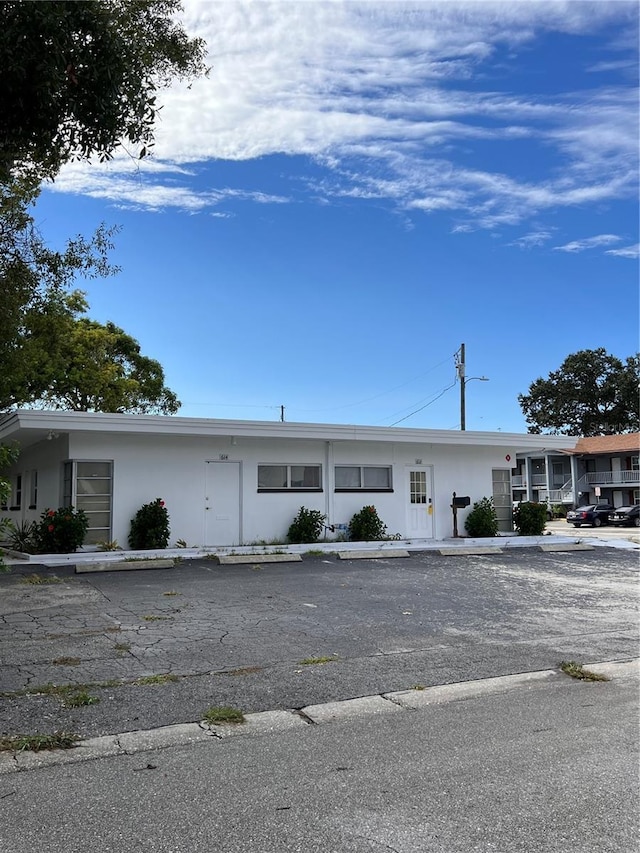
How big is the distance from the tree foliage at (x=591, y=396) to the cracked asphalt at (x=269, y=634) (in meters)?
53.4

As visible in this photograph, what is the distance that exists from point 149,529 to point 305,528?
4122 mm

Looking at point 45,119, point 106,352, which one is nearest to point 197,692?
point 45,119

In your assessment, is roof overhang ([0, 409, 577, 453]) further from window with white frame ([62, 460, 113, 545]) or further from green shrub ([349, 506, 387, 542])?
green shrub ([349, 506, 387, 542])

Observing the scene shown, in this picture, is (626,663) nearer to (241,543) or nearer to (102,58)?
(102,58)

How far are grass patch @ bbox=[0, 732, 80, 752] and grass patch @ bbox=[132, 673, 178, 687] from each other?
1.29 meters

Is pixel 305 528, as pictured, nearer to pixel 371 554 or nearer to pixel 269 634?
pixel 371 554

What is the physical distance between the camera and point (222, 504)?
17.9 metres

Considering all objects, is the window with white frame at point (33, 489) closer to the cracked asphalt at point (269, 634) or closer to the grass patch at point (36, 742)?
the cracked asphalt at point (269, 634)

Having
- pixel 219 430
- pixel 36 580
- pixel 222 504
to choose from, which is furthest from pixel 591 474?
pixel 36 580

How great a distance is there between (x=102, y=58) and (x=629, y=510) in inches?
1701

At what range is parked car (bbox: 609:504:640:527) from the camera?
42394 millimetres

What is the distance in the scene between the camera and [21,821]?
11.8 ft

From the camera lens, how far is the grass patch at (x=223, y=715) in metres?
5.23

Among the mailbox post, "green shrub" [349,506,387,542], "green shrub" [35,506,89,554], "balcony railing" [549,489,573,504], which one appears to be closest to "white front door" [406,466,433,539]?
the mailbox post
